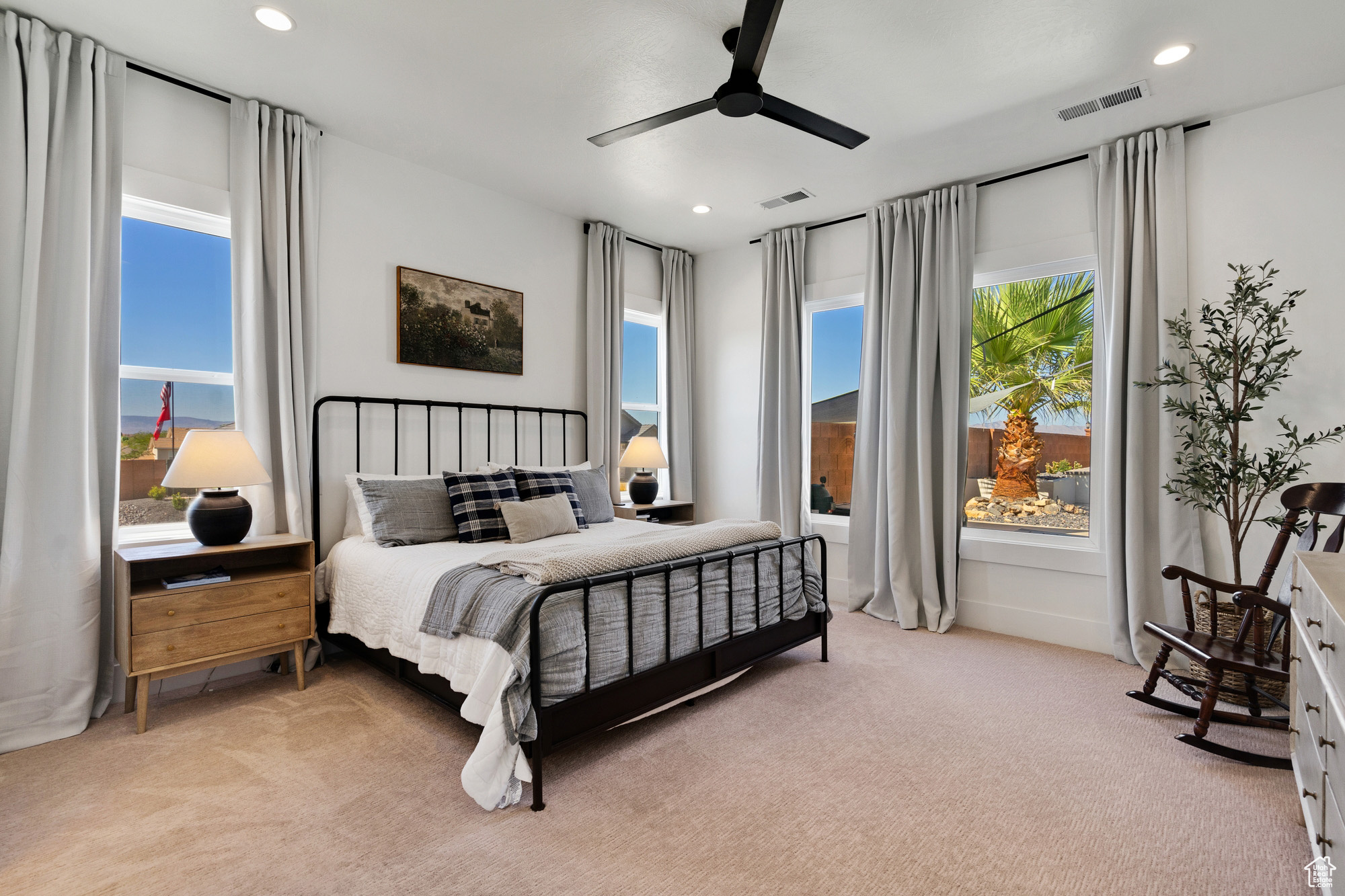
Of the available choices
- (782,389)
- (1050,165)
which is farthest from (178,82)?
(1050,165)

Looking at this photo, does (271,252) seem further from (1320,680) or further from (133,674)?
(1320,680)

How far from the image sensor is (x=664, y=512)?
4.87m

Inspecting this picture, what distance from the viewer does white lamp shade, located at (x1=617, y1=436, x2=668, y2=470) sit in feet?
15.0

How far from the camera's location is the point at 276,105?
124 inches

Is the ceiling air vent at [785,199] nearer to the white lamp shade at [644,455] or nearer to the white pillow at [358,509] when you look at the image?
the white lamp shade at [644,455]

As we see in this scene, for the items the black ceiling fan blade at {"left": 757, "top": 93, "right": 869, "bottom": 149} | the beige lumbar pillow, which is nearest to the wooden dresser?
the black ceiling fan blade at {"left": 757, "top": 93, "right": 869, "bottom": 149}

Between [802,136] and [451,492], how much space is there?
103 inches

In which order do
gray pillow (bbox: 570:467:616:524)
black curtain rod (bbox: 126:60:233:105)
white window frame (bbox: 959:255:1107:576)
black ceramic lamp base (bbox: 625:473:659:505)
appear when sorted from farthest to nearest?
black ceramic lamp base (bbox: 625:473:659:505) < gray pillow (bbox: 570:467:616:524) < white window frame (bbox: 959:255:1107:576) < black curtain rod (bbox: 126:60:233:105)

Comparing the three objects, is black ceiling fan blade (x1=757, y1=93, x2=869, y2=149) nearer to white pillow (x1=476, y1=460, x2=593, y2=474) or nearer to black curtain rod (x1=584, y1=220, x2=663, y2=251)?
white pillow (x1=476, y1=460, x2=593, y2=474)

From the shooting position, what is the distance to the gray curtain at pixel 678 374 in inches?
209

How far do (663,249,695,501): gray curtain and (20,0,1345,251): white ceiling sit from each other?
152 cm

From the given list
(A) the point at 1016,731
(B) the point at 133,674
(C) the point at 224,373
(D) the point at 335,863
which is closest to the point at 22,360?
(C) the point at 224,373

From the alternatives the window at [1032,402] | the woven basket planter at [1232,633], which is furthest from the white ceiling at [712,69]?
the woven basket planter at [1232,633]

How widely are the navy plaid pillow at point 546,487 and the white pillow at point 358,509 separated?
0.43 meters
